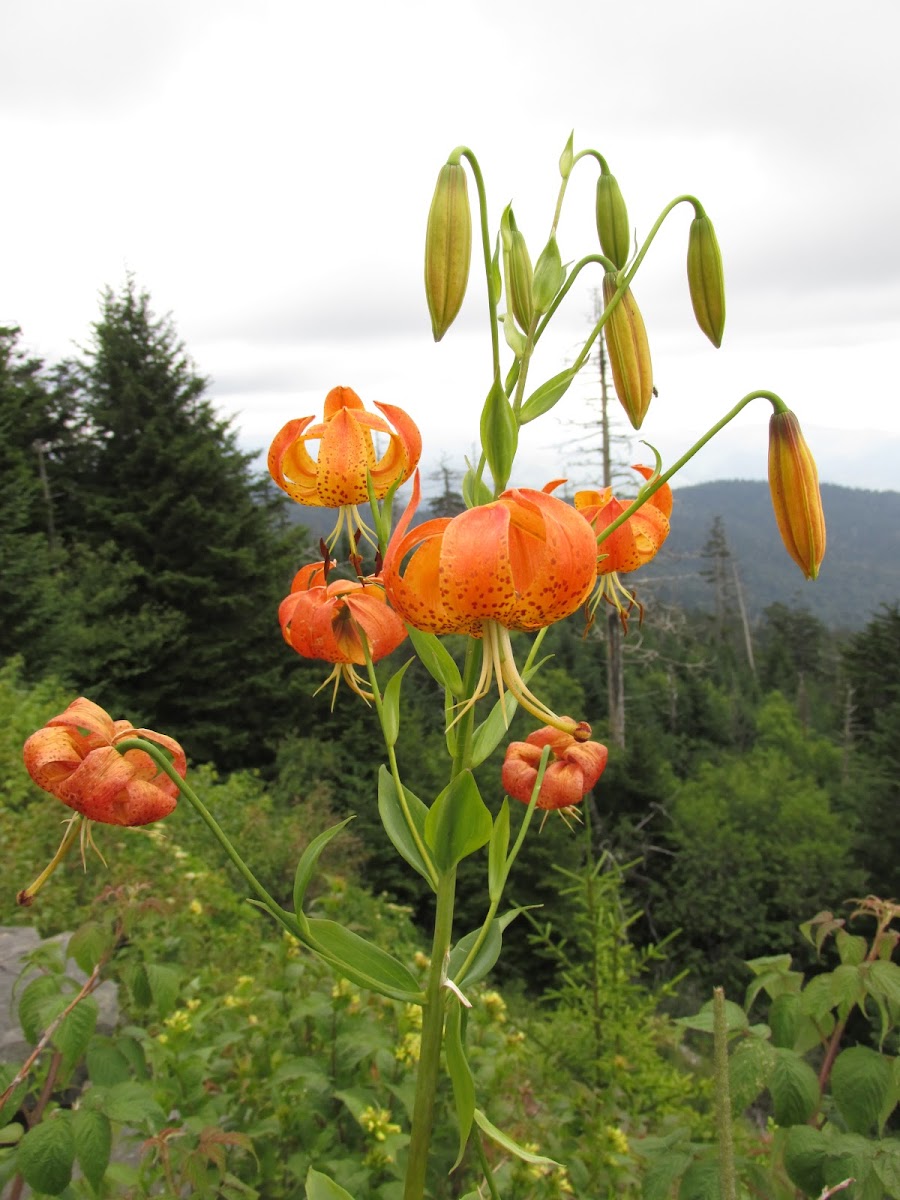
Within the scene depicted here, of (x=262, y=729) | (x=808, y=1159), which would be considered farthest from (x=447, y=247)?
(x=262, y=729)

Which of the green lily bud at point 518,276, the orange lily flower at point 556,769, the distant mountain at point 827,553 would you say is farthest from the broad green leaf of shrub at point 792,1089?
the distant mountain at point 827,553

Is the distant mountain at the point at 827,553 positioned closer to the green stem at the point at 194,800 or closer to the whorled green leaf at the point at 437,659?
the whorled green leaf at the point at 437,659

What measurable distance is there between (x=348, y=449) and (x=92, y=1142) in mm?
726

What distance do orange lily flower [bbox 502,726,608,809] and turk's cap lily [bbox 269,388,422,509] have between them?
0.30 meters

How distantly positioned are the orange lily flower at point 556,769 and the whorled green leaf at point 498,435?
0.26m

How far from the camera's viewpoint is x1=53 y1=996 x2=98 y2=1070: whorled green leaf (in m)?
0.86

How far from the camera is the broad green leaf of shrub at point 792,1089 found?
2.84 feet

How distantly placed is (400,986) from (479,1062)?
693mm

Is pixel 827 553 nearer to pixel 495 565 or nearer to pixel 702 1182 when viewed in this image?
pixel 702 1182

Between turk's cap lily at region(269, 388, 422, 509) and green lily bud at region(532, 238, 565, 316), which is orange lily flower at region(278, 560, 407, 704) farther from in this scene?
green lily bud at region(532, 238, 565, 316)

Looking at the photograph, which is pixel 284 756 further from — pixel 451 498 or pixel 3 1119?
pixel 3 1119

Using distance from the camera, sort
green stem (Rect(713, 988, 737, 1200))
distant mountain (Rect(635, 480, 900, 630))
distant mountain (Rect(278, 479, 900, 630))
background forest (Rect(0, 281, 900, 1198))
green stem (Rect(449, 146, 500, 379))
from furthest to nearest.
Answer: distant mountain (Rect(635, 480, 900, 630)), distant mountain (Rect(278, 479, 900, 630)), background forest (Rect(0, 281, 900, 1198)), green stem (Rect(449, 146, 500, 379)), green stem (Rect(713, 988, 737, 1200))

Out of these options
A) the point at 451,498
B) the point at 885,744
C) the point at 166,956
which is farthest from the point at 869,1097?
the point at 451,498

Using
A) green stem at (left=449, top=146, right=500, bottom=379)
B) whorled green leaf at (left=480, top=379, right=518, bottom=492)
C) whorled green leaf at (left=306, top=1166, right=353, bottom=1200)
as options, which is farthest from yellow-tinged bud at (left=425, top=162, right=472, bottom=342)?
whorled green leaf at (left=306, top=1166, right=353, bottom=1200)
